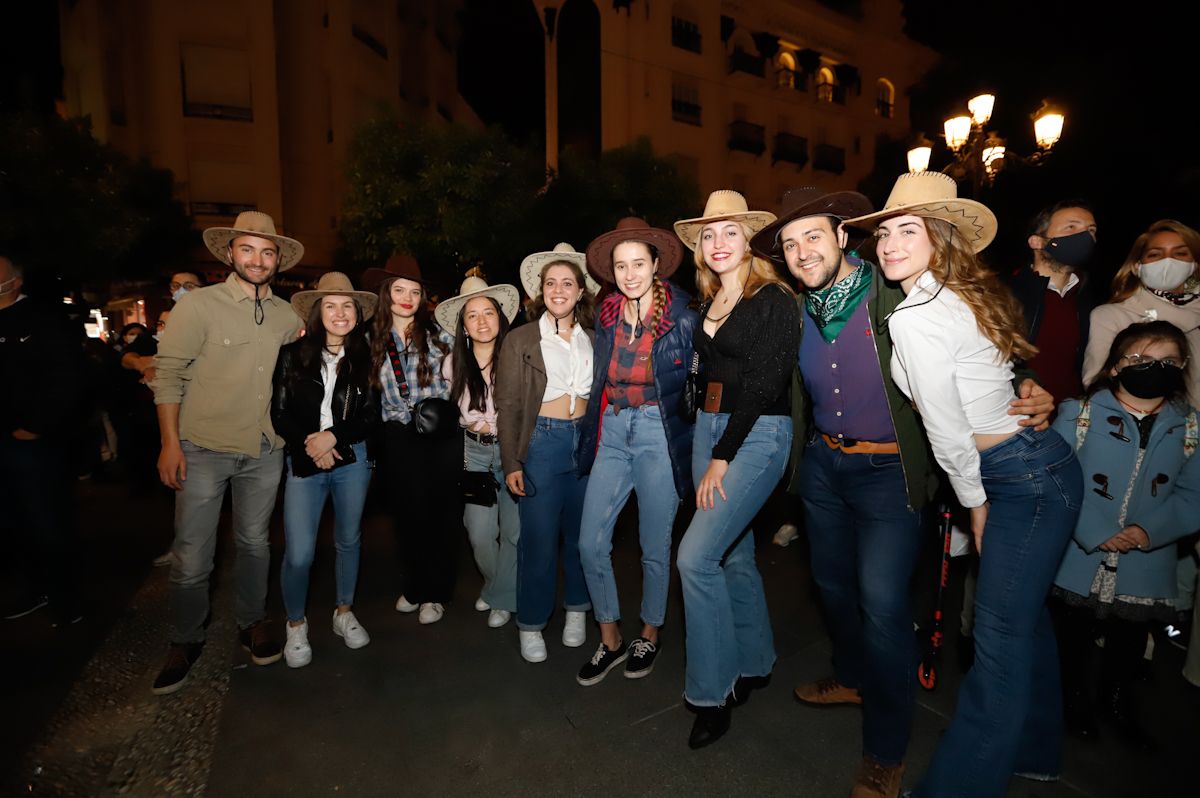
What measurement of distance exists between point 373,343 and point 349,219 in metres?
17.0

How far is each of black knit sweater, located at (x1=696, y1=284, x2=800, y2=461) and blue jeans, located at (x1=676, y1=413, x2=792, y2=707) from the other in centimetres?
10

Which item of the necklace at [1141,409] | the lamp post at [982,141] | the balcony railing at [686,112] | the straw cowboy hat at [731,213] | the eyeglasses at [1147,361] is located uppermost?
the balcony railing at [686,112]

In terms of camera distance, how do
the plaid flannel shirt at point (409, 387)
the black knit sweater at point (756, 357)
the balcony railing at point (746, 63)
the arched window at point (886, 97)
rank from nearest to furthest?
the black knit sweater at point (756, 357)
the plaid flannel shirt at point (409, 387)
the balcony railing at point (746, 63)
the arched window at point (886, 97)

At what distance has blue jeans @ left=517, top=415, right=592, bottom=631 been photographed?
11.4 feet

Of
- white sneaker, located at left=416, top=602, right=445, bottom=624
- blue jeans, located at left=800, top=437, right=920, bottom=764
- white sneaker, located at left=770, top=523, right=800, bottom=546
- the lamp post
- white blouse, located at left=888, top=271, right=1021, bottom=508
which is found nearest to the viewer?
white blouse, located at left=888, top=271, right=1021, bottom=508

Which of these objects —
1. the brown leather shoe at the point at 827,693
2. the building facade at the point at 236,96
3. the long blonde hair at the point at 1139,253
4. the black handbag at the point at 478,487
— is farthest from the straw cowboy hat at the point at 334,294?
the building facade at the point at 236,96

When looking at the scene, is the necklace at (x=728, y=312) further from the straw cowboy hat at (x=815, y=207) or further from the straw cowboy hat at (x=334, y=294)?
the straw cowboy hat at (x=334, y=294)

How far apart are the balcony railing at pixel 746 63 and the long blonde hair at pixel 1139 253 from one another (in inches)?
1223

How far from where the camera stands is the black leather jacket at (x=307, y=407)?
343cm

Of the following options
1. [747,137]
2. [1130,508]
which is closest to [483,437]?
[1130,508]

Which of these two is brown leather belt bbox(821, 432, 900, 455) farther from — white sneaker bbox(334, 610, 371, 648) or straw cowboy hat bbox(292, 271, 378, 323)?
white sneaker bbox(334, 610, 371, 648)

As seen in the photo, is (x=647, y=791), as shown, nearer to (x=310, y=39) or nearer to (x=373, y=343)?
(x=373, y=343)

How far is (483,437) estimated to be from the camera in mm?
3934

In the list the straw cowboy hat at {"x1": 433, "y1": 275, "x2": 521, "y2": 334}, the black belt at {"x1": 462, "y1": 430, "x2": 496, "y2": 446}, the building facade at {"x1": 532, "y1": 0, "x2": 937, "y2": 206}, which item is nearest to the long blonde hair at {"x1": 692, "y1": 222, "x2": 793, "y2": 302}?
the straw cowboy hat at {"x1": 433, "y1": 275, "x2": 521, "y2": 334}
